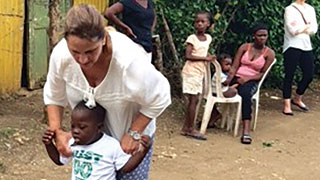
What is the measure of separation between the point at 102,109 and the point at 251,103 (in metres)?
4.12

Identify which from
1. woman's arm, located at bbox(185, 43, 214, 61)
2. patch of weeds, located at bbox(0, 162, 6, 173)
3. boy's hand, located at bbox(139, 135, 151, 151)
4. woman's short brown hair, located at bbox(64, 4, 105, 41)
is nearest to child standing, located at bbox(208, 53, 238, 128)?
woman's arm, located at bbox(185, 43, 214, 61)

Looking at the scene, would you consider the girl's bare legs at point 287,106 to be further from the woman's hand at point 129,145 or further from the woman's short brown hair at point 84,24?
the woman's short brown hair at point 84,24

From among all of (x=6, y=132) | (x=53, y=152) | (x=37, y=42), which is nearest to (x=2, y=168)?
(x=6, y=132)

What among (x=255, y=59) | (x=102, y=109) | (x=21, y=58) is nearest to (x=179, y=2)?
(x=255, y=59)

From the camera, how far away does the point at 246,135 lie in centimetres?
712

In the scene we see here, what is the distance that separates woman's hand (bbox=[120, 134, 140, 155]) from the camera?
3365 mm

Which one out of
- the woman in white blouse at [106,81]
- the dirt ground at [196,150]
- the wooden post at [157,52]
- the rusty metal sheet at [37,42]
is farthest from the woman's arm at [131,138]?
the rusty metal sheet at [37,42]

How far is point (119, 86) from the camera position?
321 cm

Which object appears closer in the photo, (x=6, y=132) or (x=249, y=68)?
(x=6, y=132)

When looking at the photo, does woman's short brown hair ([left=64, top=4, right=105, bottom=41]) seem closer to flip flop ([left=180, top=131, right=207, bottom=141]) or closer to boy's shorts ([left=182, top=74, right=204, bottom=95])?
boy's shorts ([left=182, top=74, right=204, bottom=95])

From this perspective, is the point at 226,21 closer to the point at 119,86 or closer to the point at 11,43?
the point at 11,43

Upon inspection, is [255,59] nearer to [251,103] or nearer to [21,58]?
[251,103]

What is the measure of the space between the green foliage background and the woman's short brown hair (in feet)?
16.5

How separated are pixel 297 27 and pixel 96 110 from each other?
206 inches
